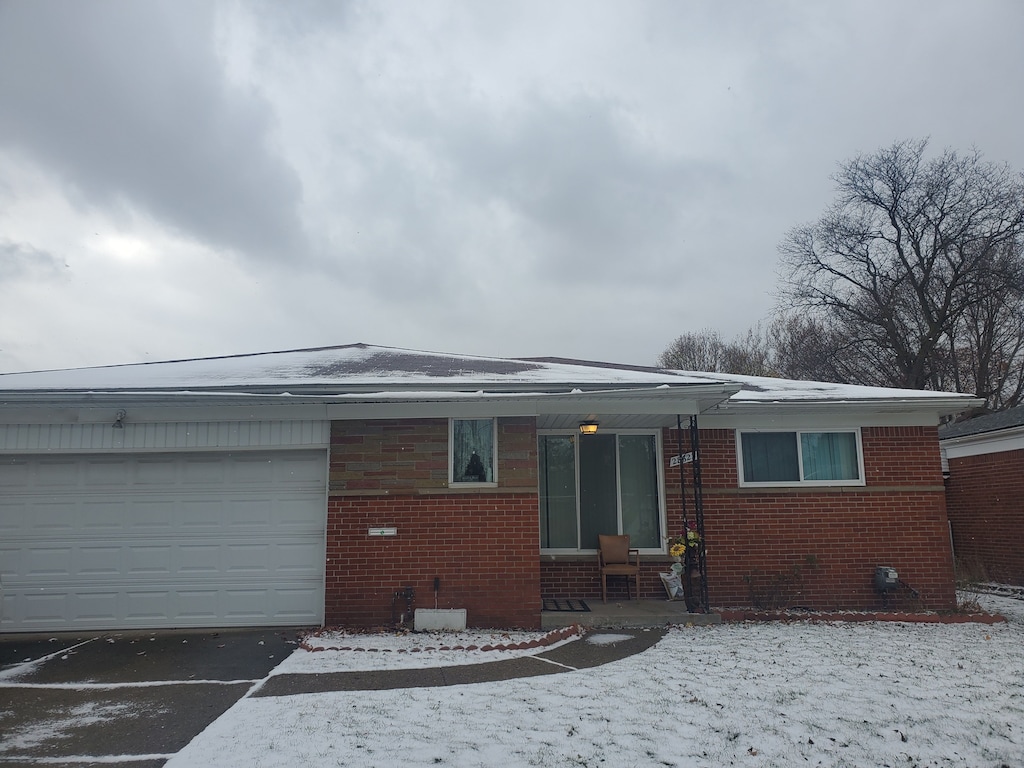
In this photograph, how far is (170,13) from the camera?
930cm

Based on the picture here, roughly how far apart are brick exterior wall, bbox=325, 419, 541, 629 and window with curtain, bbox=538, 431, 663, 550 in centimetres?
177

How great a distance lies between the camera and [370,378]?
8266 millimetres

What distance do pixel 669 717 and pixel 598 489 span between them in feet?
17.1

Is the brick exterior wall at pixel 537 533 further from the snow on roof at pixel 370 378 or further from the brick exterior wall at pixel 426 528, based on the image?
the snow on roof at pixel 370 378

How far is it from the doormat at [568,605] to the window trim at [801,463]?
9.04 ft

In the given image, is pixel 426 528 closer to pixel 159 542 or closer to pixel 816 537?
pixel 159 542

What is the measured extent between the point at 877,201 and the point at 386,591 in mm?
25776

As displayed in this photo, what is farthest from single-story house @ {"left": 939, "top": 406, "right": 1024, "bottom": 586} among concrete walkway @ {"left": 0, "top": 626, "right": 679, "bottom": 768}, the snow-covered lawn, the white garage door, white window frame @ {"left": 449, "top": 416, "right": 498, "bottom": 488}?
the white garage door

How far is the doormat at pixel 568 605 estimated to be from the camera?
8.53 meters

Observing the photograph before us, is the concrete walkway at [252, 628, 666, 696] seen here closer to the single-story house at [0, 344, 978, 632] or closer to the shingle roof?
the single-story house at [0, 344, 978, 632]

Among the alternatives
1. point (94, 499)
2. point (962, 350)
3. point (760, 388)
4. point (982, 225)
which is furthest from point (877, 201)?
point (94, 499)

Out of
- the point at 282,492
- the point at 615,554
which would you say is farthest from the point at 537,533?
the point at 282,492

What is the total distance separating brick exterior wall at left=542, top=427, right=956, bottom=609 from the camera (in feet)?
30.5

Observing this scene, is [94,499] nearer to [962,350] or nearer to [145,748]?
[145,748]
